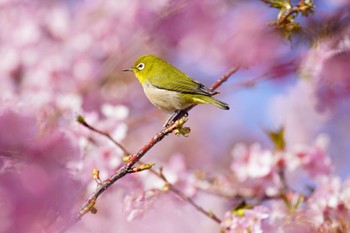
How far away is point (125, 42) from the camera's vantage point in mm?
4805

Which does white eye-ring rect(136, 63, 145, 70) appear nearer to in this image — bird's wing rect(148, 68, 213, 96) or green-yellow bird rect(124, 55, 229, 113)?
green-yellow bird rect(124, 55, 229, 113)

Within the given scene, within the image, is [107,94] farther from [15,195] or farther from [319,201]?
[15,195]

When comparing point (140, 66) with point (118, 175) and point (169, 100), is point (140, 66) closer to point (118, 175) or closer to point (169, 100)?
point (169, 100)

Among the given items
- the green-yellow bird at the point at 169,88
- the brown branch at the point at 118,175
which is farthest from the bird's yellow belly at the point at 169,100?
the brown branch at the point at 118,175

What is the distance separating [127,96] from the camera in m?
4.69

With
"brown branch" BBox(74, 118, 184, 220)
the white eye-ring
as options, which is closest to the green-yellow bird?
the white eye-ring

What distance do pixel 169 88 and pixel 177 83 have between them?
0.03 metres

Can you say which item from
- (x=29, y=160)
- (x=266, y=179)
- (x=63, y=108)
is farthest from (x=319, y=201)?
(x=29, y=160)

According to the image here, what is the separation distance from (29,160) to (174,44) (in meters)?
3.63

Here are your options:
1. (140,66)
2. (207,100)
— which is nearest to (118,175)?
(207,100)

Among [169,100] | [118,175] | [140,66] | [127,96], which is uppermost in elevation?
[127,96]

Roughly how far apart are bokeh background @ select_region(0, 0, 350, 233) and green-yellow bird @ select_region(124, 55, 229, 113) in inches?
13.2

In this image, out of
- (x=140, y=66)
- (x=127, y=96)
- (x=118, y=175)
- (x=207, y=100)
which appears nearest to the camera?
(x=118, y=175)

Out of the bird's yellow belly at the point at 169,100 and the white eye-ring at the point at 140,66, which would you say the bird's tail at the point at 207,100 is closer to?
the bird's yellow belly at the point at 169,100
